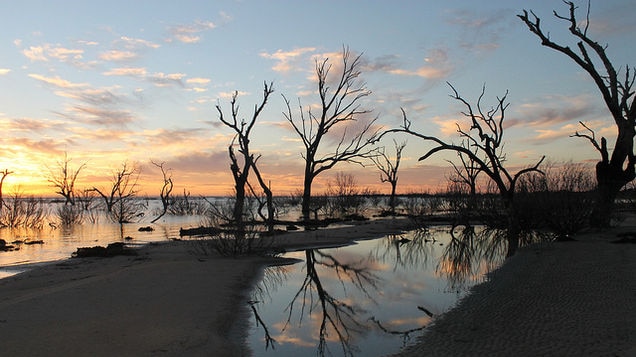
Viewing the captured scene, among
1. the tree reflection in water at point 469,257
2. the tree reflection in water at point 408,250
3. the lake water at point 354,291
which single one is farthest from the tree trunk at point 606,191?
Result: the tree reflection in water at point 408,250

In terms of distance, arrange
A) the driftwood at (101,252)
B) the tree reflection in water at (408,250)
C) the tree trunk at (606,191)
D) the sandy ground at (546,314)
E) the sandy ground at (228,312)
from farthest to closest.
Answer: the tree trunk at (606,191) < the driftwood at (101,252) < the tree reflection in water at (408,250) < the sandy ground at (228,312) < the sandy ground at (546,314)

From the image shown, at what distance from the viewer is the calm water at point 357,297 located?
6.93 metres

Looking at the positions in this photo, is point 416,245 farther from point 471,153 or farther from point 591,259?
point 591,259

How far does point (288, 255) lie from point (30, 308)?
30.9 feet

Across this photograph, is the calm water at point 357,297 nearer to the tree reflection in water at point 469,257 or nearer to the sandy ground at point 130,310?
the tree reflection in water at point 469,257

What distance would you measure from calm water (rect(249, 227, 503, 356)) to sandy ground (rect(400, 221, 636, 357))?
0.59m

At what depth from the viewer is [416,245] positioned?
19.2 metres

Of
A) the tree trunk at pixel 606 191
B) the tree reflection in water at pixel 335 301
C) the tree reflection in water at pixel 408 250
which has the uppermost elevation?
the tree trunk at pixel 606 191

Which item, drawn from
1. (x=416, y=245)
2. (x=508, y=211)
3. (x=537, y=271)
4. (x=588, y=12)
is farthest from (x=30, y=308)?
(x=588, y=12)

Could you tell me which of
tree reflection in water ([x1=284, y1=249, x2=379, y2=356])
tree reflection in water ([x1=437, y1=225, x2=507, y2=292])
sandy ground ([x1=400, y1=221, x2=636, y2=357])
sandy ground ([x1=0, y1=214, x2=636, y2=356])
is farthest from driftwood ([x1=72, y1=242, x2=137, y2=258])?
sandy ground ([x1=400, y1=221, x2=636, y2=357])

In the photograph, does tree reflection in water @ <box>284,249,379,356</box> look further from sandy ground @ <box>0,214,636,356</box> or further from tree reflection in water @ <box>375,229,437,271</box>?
tree reflection in water @ <box>375,229,437,271</box>

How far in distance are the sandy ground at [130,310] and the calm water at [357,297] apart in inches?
22.5

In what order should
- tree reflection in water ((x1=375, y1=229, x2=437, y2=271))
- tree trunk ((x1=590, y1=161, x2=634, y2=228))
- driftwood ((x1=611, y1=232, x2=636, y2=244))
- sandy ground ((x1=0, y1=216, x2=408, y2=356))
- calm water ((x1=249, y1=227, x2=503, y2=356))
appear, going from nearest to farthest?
sandy ground ((x1=0, y1=216, x2=408, y2=356)) < calm water ((x1=249, y1=227, x2=503, y2=356)) < driftwood ((x1=611, y1=232, x2=636, y2=244)) < tree reflection in water ((x1=375, y1=229, x2=437, y2=271)) < tree trunk ((x1=590, y1=161, x2=634, y2=228))

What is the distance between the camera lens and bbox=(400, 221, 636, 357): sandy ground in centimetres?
573
